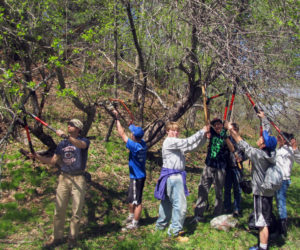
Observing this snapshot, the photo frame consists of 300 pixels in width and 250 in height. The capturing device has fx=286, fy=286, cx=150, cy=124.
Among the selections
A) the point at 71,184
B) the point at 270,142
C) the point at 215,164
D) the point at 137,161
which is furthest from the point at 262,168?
the point at 71,184

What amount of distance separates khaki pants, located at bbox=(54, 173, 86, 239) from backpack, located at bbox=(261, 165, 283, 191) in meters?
2.58

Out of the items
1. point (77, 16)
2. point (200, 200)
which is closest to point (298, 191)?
point (200, 200)

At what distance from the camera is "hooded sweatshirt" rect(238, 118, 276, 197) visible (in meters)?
3.94

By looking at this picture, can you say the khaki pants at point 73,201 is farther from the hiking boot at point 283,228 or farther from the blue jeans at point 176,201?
the hiking boot at point 283,228

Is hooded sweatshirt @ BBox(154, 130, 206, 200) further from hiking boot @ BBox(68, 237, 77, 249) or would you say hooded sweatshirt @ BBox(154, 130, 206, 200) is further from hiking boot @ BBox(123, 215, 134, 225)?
hiking boot @ BBox(68, 237, 77, 249)

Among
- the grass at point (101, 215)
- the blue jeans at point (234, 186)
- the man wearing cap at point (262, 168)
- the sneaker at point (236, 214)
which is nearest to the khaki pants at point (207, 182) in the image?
the grass at point (101, 215)

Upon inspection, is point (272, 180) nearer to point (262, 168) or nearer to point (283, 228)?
point (262, 168)

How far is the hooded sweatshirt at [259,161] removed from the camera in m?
3.94

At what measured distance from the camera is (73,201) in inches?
161

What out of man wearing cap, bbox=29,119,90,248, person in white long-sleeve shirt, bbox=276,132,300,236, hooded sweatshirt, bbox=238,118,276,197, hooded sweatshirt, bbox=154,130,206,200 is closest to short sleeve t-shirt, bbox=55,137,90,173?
man wearing cap, bbox=29,119,90,248

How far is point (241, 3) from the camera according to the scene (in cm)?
546

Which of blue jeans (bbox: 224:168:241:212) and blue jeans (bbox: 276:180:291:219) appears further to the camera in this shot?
blue jeans (bbox: 224:168:241:212)

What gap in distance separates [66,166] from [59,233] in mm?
976

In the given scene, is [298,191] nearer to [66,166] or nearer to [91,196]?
[91,196]
